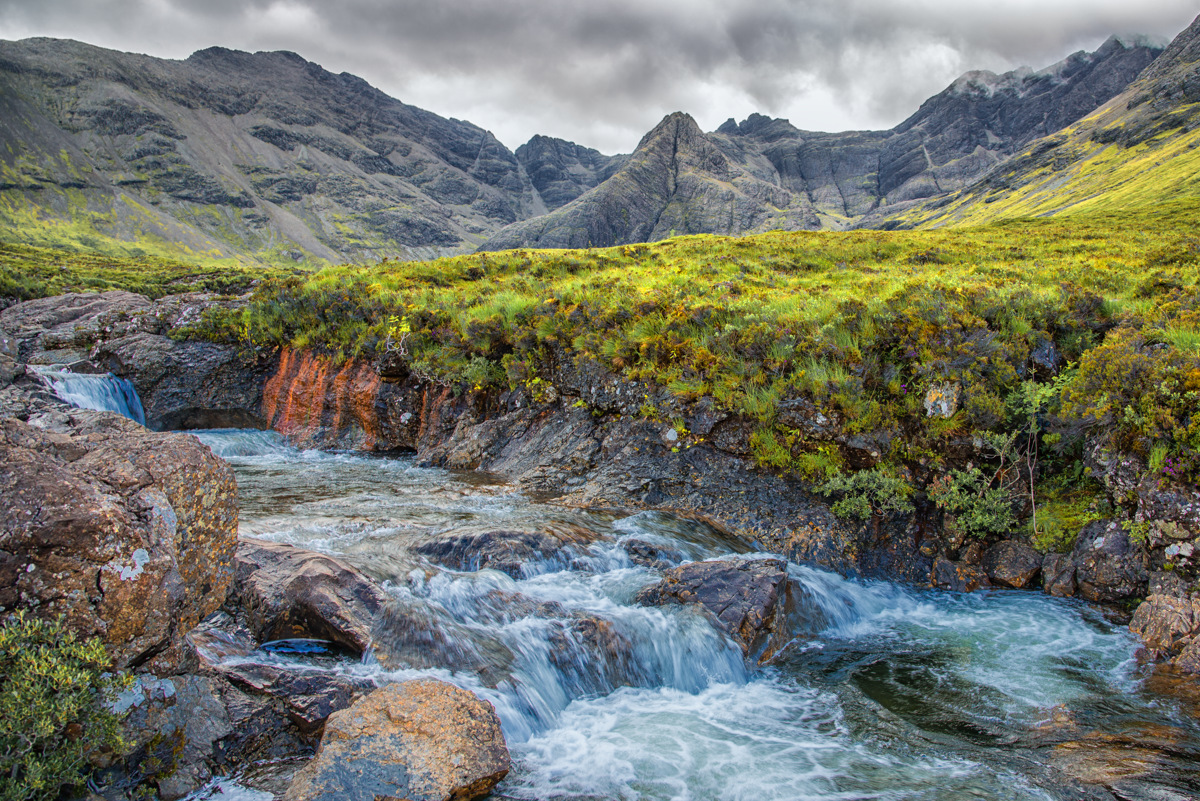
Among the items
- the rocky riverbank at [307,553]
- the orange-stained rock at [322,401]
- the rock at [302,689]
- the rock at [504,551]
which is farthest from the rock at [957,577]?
the orange-stained rock at [322,401]

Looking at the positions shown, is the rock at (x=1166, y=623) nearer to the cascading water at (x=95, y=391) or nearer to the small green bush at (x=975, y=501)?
the small green bush at (x=975, y=501)

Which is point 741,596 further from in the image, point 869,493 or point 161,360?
point 161,360

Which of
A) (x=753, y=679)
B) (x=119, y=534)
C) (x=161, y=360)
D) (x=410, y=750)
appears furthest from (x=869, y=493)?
(x=161, y=360)

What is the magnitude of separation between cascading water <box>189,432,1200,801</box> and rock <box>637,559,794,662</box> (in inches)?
8.8

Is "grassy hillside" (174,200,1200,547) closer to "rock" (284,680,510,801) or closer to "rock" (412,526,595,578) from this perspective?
"rock" (412,526,595,578)

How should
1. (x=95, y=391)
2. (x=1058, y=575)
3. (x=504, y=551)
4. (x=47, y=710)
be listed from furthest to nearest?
(x=95, y=391)
(x=1058, y=575)
(x=504, y=551)
(x=47, y=710)

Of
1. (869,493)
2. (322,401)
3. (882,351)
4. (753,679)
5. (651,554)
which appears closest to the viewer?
(753,679)

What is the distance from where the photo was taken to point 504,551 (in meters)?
8.64

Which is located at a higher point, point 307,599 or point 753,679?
point 307,599

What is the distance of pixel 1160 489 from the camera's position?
8.12 m

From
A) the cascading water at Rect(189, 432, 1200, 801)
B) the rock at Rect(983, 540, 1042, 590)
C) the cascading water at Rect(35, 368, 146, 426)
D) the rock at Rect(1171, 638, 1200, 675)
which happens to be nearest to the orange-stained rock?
the cascading water at Rect(35, 368, 146, 426)

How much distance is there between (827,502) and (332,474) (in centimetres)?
1146

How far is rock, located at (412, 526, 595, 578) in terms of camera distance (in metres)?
8.44

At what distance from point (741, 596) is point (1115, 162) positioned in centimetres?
13610
